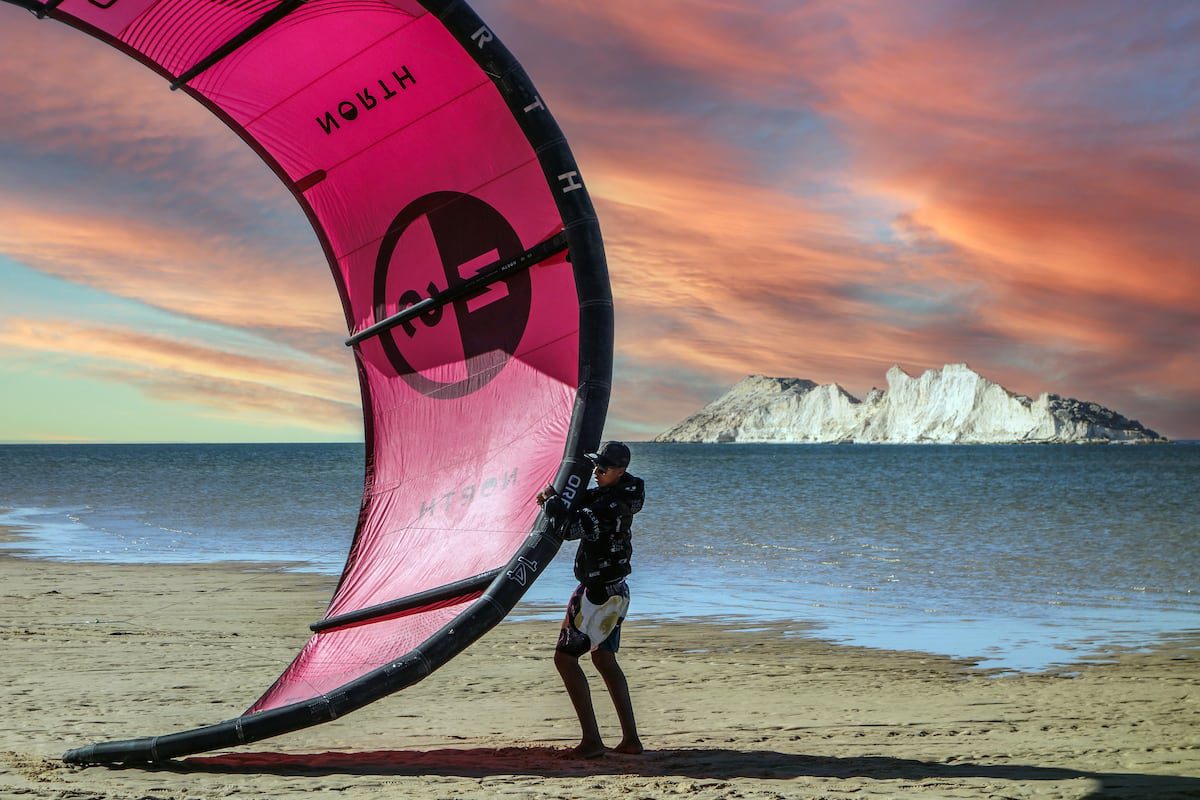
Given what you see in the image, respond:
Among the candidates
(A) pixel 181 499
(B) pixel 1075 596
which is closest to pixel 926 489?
(A) pixel 181 499

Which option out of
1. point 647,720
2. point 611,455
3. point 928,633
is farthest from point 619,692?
point 928,633

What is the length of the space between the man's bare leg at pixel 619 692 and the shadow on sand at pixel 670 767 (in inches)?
2.3

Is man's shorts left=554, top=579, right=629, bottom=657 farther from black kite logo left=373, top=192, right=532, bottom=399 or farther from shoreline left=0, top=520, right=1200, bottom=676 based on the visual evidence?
shoreline left=0, top=520, right=1200, bottom=676

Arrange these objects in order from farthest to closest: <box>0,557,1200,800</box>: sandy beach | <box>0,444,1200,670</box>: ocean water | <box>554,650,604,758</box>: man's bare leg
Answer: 1. <box>0,444,1200,670</box>: ocean water
2. <box>554,650,604,758</box>: man's bare leg
3. <box>0,557,1200,800</box>: sandy beach

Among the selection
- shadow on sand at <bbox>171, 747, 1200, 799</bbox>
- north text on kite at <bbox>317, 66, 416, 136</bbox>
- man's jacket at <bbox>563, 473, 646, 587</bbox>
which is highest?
north text on kite at <bbox>317, 66, 416, 136</bbox>

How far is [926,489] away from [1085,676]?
3967cm

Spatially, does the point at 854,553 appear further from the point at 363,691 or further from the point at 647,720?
the point at 363,691

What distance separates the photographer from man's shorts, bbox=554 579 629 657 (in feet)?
16.8

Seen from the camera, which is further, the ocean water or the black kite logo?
the ocean water

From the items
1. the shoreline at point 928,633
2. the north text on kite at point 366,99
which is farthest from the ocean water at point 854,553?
the north text on kite at point 366,99

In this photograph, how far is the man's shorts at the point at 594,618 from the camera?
5113 mm

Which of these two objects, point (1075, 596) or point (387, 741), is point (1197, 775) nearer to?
point (387, 741)

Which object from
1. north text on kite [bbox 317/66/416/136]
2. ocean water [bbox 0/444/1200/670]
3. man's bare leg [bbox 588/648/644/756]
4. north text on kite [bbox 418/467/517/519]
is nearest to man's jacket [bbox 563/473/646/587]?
man's bare leg [bbox 588/648/644/756]

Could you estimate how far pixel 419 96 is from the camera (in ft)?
18.1
